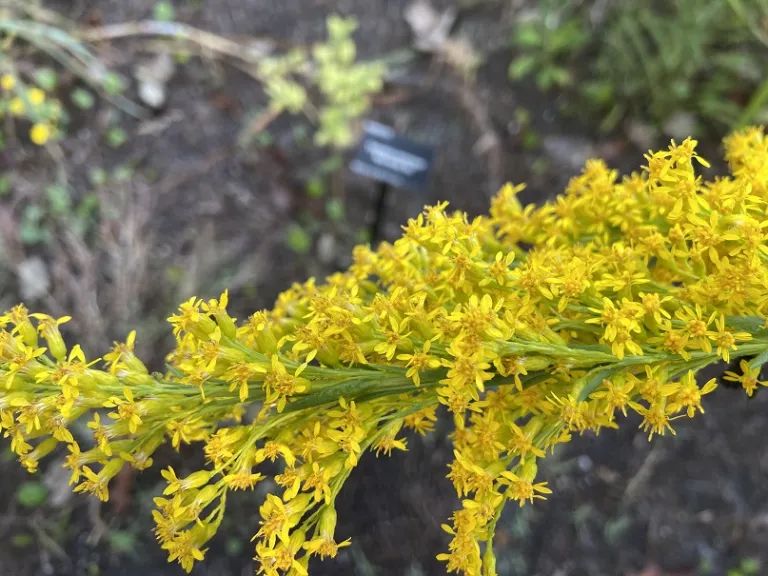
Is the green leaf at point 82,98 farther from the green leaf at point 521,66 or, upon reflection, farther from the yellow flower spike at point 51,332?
the yellow flower spike at point 51,332

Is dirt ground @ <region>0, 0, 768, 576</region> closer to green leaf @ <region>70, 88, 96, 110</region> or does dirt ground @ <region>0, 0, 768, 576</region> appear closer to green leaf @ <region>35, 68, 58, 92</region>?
green leaf @ <region>70, 88, 96, 110</region>

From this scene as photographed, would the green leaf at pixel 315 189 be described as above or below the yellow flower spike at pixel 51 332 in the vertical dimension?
below

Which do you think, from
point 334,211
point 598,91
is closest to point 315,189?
point 334,211

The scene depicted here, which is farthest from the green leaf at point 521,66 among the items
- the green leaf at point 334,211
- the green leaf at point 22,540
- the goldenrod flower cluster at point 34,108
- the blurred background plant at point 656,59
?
the green leaf at point 22,540

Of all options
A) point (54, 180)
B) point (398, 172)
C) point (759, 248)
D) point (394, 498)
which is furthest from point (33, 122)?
point (759, 248)

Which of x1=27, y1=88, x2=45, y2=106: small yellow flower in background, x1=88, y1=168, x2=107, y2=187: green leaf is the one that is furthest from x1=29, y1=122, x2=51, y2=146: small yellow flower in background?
x1=88, y1=168, x2=107, y2=187: green leaf

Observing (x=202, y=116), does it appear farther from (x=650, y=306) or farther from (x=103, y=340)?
(x=650, y=306)

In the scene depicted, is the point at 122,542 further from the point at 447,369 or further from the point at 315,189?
the point at 447,369
